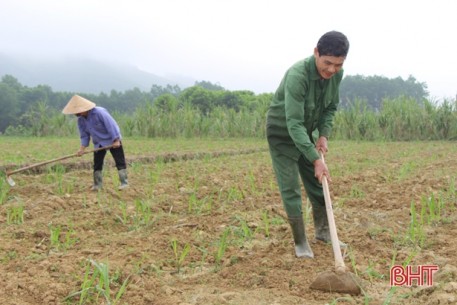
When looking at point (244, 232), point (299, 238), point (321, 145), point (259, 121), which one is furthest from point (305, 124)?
point (259, 121)

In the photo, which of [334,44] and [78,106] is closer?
[334,44]

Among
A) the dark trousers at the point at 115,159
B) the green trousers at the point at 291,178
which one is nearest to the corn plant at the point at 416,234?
the green trousers at the point at 291,178

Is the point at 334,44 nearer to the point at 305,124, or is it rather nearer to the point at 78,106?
the point at 305,124

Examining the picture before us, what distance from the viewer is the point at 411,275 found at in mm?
2508

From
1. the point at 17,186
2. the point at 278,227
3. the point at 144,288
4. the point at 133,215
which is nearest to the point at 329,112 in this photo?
the point at 278,227

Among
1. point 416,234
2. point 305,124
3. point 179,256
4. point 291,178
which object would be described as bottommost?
point 179,256

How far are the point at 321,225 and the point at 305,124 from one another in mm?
703

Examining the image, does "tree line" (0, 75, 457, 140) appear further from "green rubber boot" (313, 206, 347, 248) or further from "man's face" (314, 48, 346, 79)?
"man's face" (314, 48, 346, 79)

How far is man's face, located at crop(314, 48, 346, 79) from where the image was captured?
264cm

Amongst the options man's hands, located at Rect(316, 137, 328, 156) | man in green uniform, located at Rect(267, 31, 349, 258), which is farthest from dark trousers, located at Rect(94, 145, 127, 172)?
man's hands, located at Rect(316, 137, 328, 156)

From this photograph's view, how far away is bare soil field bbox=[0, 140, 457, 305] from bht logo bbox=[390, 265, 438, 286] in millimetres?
44

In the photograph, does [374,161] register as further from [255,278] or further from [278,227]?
[255,278]

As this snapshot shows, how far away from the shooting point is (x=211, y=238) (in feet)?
11.0

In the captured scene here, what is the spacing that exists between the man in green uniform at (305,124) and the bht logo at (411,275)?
1.71ft
